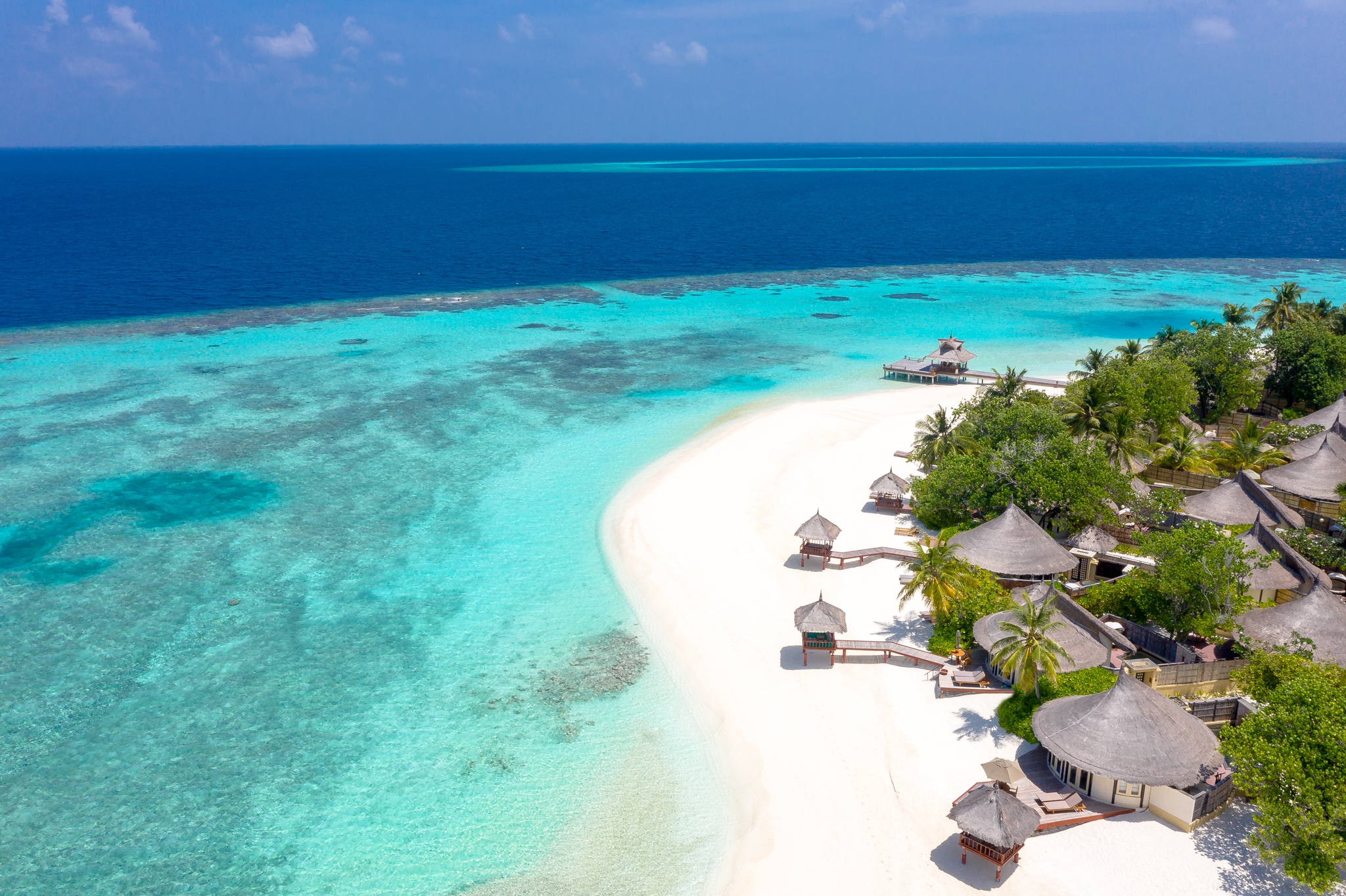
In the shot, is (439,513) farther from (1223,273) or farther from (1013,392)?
(1223,273)

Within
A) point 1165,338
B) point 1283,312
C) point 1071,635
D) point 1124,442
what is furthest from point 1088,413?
point 1283,312

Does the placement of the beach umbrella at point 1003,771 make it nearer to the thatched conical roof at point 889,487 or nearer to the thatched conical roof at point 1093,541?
the thatched conical roof at point 1093,541

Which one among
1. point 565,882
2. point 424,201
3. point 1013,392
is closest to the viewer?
point 565,882

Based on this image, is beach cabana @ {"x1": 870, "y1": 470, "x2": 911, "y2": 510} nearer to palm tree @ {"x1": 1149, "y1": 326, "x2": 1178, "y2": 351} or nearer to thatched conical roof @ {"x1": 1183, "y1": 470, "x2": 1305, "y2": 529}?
thatched conical roof @ {"x1": 1183, "y1": 470, "x2": 1305, "y2": 529}

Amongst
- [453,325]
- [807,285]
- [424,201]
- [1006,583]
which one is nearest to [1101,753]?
[1006,583]

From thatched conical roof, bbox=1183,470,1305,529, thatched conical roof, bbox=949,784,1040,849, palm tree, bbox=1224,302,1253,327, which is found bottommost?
thatched conical roof, bbox=949,784,1040,849

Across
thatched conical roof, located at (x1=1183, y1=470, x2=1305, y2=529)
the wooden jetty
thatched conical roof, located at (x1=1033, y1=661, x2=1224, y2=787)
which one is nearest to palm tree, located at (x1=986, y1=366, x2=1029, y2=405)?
thatched conical roof, located at (x1=1183, y1=470, x2=1305, y2=529)
